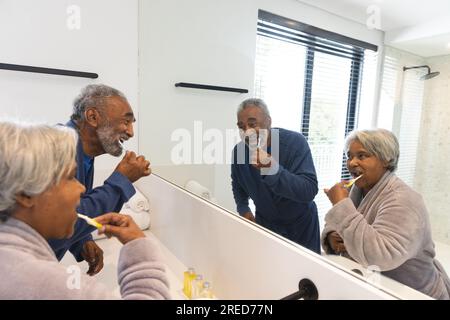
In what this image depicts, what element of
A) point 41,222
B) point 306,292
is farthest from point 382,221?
point 41,222

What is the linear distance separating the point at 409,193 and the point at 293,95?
1.61ft

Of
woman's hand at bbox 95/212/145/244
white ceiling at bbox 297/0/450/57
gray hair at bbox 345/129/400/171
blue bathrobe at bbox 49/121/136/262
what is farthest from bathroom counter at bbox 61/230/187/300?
white ceiling at bbox 297/0/450/57

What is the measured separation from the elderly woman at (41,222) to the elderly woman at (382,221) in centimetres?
45

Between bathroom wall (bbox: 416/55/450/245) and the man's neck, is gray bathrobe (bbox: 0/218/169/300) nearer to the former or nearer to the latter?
the man's neck

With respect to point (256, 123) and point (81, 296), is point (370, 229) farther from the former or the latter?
point (81, 296)

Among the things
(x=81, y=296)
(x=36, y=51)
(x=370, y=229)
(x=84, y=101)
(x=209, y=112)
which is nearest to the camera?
(x=81, y=296)

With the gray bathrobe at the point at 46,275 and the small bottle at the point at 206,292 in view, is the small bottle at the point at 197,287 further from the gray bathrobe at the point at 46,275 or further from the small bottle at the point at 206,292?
the gray bathrobe at the point at 46,275

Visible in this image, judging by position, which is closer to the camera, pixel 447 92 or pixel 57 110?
pixel 447 92

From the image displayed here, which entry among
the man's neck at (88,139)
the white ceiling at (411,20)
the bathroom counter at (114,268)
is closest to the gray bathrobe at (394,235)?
the white ceiling at (411,20)

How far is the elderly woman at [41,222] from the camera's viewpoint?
43 centimetres

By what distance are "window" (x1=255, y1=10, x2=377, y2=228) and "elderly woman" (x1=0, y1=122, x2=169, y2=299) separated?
61cm

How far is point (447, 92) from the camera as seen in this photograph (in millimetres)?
733
